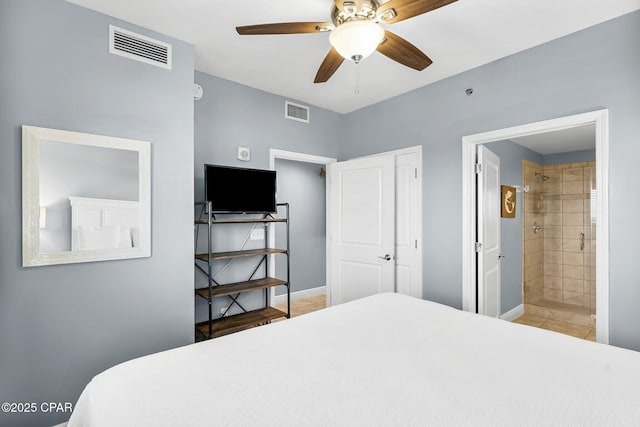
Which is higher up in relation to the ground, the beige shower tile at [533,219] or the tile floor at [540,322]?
the beige shower tile at [533,219]

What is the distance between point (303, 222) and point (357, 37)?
144 inches

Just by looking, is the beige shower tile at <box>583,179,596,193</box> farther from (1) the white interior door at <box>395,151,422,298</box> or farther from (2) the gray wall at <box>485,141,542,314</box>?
(1) the white interior door at <box>395,151,422,298</box>

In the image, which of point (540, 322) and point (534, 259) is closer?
point (540, 322)

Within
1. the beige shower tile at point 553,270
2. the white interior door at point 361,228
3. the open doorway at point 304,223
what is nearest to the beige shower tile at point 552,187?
the beige shower tile at point 553,270

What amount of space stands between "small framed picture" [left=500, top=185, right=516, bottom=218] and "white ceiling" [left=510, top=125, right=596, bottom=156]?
0.64 m

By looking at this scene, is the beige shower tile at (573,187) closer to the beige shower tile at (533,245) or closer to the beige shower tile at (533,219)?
the beige shower tile at (533,219)

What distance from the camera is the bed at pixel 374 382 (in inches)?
39.7

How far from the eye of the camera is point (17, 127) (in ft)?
5.94

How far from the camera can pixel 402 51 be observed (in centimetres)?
191

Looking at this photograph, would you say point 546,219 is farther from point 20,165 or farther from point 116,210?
point 20,165

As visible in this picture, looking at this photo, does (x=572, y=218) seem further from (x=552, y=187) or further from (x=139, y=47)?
(x=139, y=47)

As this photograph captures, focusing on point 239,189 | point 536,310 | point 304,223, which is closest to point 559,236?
point 536,310

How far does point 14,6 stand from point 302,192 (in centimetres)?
366

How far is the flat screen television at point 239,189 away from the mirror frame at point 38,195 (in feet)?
2.09
